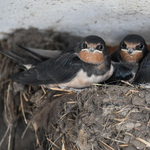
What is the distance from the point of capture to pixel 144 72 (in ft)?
10.4

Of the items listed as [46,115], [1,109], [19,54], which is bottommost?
[1,109]

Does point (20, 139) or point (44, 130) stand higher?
point (44, 130)

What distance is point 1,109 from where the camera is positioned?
368cm

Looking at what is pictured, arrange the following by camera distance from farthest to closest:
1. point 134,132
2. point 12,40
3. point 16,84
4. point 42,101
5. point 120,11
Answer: point 12,40
point 16,84
point 42,101
point 120,11
point 134,132

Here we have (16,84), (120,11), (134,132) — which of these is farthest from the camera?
(16,84)

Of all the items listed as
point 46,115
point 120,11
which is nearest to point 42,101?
point 46,115

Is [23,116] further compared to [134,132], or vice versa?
[23,116]

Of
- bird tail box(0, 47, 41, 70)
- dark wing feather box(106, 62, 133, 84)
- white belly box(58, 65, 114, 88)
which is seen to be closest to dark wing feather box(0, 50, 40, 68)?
bird tail box(0, 47, 41, 70)

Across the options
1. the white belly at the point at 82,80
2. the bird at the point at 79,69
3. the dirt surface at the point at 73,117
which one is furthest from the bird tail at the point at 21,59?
the white belly at the point at 82,80

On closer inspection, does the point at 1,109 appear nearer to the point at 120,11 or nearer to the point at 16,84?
the point at 16,84

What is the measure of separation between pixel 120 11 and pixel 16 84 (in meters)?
1.68

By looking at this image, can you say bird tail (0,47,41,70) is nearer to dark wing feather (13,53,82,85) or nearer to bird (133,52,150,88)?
dark wing feather (13,53,82,85)

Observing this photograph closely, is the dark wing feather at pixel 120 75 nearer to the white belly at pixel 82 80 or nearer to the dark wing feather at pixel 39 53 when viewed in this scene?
the white belly at pixel 82 80

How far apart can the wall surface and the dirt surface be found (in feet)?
2.49
